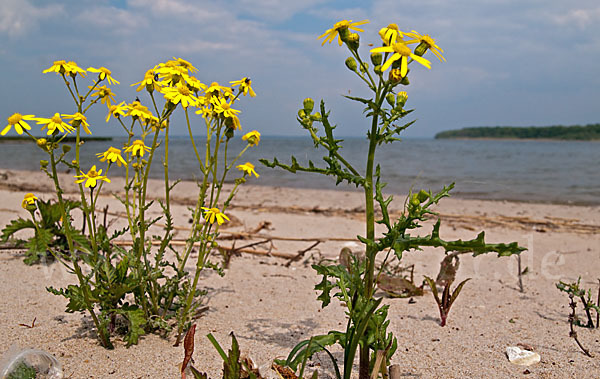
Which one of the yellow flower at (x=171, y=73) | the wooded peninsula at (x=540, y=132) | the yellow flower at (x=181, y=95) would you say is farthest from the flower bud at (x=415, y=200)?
the wooded peninsula at (x=540, y=132)

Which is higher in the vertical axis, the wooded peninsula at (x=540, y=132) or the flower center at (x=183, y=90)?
the wooded peninsula at (x=540, y=132)

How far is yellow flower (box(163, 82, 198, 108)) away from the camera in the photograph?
2156mm

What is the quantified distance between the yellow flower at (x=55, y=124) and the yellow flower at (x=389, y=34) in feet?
4.44

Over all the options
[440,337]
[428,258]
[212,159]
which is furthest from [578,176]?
[212,159]

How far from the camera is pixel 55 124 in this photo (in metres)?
2.00

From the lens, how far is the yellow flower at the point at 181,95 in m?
2.16

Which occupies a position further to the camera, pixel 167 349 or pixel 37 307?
pixel 37 307

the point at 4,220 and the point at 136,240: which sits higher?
the point at 136,240

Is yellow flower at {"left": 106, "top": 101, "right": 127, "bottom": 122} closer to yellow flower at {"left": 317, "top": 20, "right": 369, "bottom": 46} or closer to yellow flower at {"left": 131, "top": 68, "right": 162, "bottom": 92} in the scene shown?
yellow flower at {"left": 131, "top": 68, "right": 162, "bottom": 92}

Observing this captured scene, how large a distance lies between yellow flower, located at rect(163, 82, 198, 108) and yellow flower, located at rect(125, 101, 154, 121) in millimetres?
207

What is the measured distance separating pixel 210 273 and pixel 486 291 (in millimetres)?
2178

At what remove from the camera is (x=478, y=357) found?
244 cm

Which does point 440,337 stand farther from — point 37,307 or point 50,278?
point 50,278

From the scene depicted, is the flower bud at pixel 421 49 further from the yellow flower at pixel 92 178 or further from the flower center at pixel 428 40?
the yellow flower at pixel 92 178
